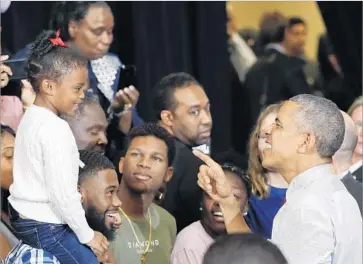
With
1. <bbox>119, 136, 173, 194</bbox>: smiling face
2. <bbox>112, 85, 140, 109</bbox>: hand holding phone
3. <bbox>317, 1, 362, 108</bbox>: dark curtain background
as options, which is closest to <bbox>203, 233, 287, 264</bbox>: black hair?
<bbox>119, 136, 173, 194</bbox>: smiling face

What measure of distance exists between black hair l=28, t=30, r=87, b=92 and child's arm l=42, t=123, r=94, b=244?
0.27m

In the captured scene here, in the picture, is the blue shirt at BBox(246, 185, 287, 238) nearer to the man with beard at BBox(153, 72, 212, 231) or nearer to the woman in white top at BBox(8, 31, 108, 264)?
the man with beard at BBox(153, 72, 212, 231)

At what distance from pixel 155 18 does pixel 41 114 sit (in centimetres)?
283

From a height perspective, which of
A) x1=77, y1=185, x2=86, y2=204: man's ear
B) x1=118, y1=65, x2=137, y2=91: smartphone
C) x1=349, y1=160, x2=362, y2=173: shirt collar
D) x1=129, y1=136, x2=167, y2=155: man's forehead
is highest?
x1=118, y1=65, x2=137, y2=91: smartphone

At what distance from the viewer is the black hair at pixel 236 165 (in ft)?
16.5

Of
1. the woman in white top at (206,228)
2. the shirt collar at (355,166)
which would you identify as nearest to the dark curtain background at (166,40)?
the shirt collar at (355,166)

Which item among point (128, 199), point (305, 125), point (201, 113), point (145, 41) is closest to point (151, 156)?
point (128, 199)

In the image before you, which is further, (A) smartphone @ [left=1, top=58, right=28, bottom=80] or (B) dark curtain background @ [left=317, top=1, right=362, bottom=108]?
(B) dark curtain background @ [left=317, top=1, right=362, bottom=108]

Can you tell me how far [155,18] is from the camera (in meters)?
6.82

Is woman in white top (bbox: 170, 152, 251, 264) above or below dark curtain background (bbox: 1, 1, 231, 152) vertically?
below

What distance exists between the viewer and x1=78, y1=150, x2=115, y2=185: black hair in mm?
4410

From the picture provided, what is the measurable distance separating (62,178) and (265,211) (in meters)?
1.30

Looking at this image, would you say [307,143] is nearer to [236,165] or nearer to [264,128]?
[264,128]

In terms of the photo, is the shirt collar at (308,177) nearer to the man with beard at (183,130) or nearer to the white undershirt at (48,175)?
the white undershirt at (48,175)
